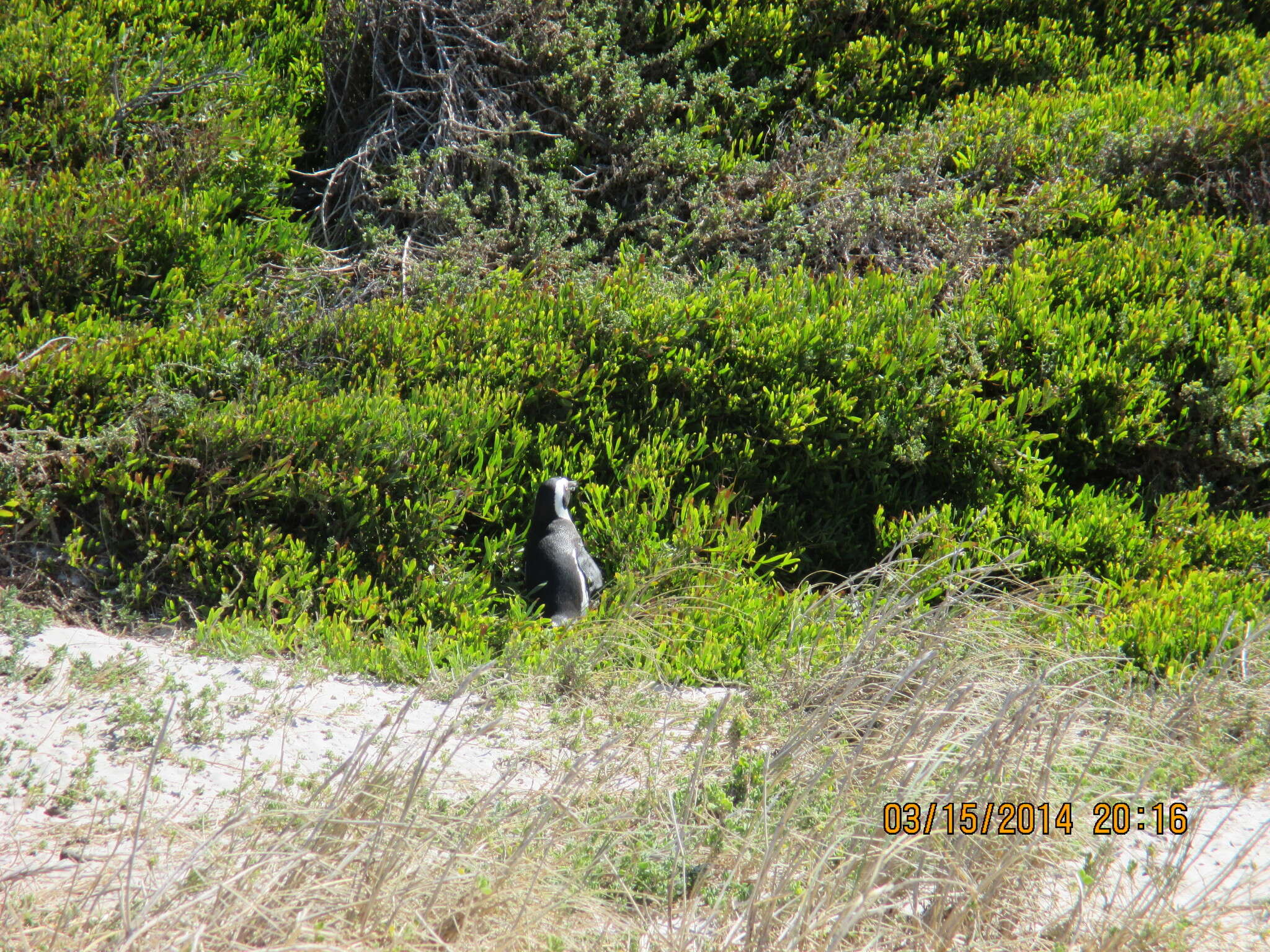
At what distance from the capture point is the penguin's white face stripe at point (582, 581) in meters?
4.37

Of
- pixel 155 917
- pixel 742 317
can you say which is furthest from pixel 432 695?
pixel 742 317

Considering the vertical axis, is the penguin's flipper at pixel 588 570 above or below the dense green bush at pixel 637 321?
below

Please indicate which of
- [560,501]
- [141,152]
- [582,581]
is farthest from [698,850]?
[141,152]

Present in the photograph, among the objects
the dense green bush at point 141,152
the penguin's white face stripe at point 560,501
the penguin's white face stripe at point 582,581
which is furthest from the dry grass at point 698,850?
the dense green bush at point 141,152

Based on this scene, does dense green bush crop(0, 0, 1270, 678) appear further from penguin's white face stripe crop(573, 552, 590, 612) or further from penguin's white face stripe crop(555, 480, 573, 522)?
penguin's white face stripe crop(555, 480, 573, 522)

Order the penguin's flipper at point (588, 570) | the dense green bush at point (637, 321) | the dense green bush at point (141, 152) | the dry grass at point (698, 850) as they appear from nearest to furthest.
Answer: the dry grass at point (698, 850) < the dense green bush at point (637, 321) < the penguin's flipper at point (588, 570) < the dense green bush at point (141, 152)

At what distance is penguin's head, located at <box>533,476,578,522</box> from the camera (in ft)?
14.9

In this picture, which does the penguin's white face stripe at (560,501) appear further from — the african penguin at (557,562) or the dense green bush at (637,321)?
the dense green bush at (637,321)

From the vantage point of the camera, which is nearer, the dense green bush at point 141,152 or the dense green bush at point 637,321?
the dense green bush at point 637,321

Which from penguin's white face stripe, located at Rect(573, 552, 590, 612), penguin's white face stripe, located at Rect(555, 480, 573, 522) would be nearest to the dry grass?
penguin's white face stripe, located at Rect(573, 552, 590, 612)

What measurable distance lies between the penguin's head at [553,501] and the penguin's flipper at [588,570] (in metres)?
0.18

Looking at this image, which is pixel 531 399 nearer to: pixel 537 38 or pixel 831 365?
pixel 831 365

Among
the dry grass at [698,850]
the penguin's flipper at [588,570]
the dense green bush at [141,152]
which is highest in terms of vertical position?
the dense green bush at [141,152]

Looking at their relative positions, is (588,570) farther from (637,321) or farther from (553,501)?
(637,321)
